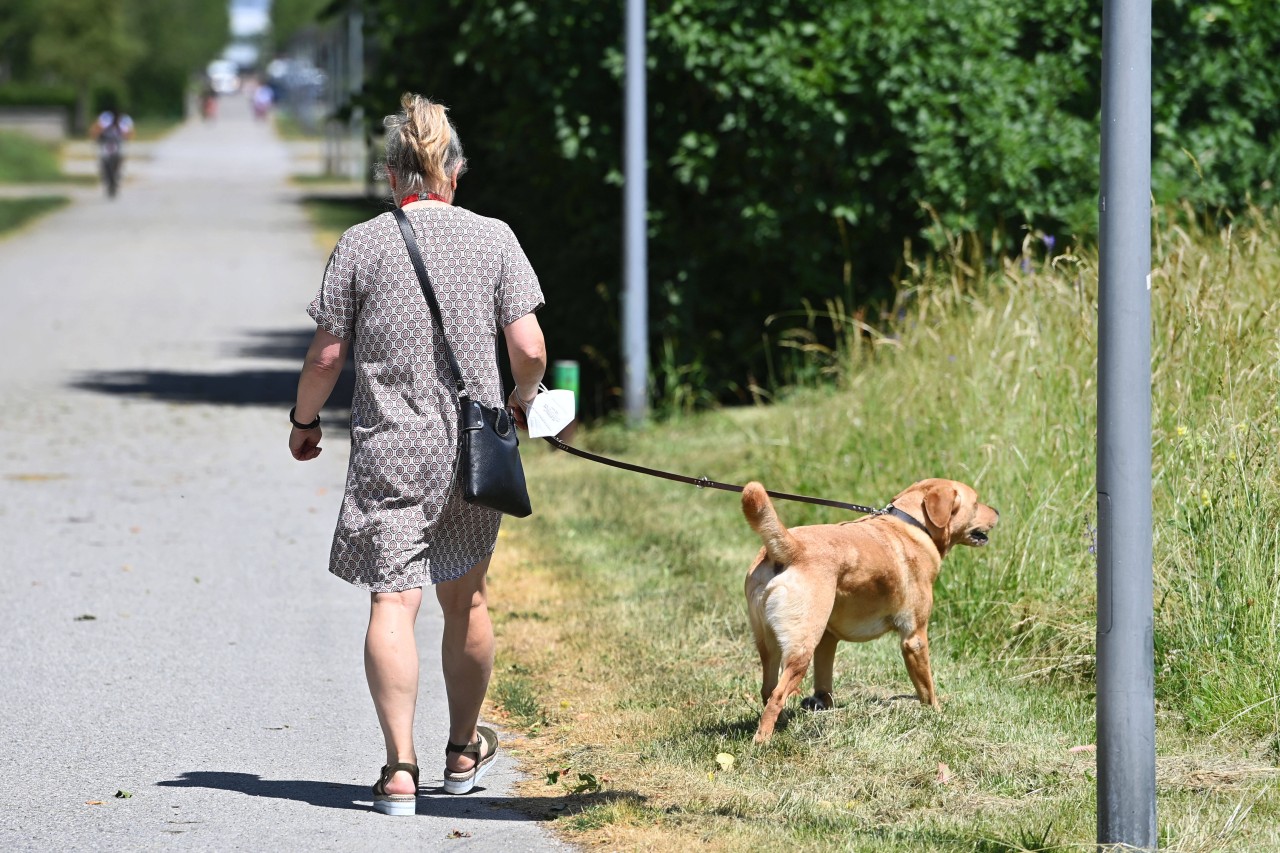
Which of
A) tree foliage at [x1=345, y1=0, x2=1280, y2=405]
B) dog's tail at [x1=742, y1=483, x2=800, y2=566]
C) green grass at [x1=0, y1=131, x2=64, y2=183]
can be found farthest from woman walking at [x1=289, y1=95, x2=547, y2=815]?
green grass at [x1=0, y1=131, x2=64, y2=183]

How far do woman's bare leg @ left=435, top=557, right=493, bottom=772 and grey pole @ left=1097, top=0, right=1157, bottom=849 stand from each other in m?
1.69

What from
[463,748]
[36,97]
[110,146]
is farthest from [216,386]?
[36,97]

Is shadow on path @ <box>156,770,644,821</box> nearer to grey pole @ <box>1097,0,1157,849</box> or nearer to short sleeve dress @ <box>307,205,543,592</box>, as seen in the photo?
short sleeve dress @ <box>307,205,543,592</box>

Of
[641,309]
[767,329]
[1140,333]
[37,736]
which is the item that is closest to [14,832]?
[37,736]

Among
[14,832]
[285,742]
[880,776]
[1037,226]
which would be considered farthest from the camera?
[1037,226]

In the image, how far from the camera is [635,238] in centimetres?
1179

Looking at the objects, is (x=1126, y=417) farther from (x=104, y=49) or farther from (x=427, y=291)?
(x=104, y=49)

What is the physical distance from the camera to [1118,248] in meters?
4.00

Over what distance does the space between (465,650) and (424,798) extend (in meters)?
0.42

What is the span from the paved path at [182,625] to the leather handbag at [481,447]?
0.87 meters

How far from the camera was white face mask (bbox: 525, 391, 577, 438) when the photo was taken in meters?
4.84

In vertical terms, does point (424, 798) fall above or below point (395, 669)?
below

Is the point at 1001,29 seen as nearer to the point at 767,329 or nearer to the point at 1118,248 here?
the point at 767,329

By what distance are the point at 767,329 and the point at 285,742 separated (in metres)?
7.46
